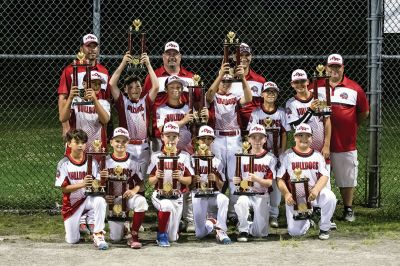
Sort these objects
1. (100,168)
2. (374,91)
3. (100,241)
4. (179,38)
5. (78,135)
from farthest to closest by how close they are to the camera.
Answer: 1. (179,38)
2. (374,91)
3. (78,135)
4. (100,168)
5. (100,241)

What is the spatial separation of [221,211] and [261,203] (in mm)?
448

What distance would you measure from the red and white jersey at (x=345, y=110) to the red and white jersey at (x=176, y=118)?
1.43 metres

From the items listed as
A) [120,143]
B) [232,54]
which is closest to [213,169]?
[120,143]

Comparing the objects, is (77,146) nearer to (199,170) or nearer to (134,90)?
(134,90)

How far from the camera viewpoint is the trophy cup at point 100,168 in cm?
923

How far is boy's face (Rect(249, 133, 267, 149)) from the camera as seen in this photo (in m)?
Result: 9.86

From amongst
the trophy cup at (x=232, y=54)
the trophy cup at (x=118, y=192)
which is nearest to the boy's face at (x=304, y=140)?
the trophy cup at (x=232, y=54)

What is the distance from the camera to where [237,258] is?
8.61m

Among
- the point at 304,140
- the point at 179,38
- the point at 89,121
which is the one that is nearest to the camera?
the point at 304,140

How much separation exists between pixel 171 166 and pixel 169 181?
5.7 inches

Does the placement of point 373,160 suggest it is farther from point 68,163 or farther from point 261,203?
point 68,163

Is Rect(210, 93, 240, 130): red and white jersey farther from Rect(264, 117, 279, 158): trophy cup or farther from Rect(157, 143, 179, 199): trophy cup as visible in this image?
Rect(157, 143, 179, 199): trophy cup

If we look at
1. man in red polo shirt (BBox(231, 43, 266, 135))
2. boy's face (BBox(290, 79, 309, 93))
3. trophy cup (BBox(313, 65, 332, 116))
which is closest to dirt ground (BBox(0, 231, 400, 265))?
trophy cup (BBox(313, 65, 332, 116))

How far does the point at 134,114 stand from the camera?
1009 cm
